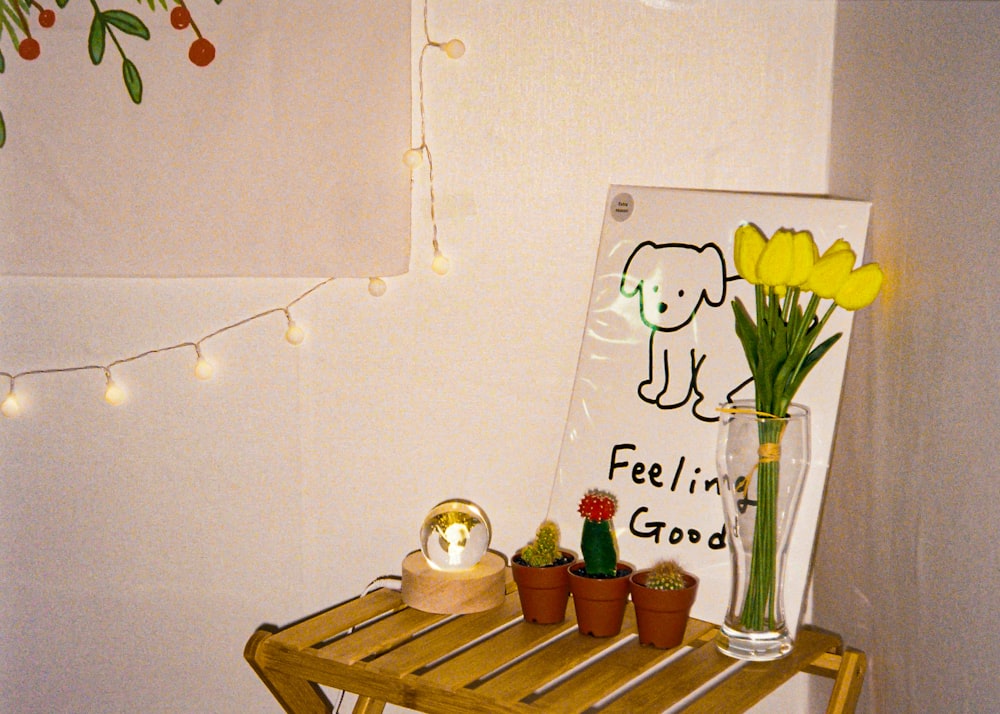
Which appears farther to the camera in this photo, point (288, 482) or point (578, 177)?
point (288, 482)

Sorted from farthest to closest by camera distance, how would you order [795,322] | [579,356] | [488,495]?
[488,495] < [579,356] < [795,322]

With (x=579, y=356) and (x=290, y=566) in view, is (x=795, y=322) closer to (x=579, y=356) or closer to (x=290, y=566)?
(x=579, y=356)

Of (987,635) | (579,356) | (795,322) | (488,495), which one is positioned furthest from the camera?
(488,495)

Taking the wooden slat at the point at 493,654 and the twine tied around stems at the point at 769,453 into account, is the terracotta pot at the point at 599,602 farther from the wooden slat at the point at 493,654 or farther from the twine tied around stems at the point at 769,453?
the twine tied around stems at the point at 769,453

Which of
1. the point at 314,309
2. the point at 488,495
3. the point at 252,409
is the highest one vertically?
the point at 314,309

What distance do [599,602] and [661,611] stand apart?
0.23 feet

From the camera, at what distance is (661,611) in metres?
1.06

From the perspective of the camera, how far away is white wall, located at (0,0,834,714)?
1299 mm

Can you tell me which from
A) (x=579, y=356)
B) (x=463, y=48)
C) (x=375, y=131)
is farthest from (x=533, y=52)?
(x=579, y=356)

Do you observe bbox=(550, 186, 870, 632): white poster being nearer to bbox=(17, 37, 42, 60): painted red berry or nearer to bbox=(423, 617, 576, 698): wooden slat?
bbox=(423, 617, 576, 698): wooden slat

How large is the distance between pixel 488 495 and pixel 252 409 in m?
0.37

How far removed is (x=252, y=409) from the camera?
1437mm

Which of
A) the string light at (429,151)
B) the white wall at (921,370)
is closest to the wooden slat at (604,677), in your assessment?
the white wall at (921,370)

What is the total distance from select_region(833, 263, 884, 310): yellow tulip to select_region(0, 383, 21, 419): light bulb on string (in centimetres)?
118
